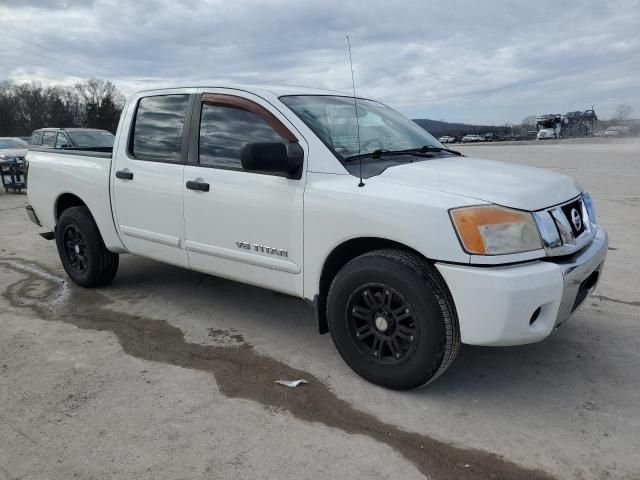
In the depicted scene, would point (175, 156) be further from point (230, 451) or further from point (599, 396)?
point (599, 396)

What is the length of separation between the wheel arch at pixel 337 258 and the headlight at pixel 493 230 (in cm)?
48

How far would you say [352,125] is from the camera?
12.1 feet

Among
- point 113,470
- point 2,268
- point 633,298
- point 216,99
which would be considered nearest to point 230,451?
point 113,470

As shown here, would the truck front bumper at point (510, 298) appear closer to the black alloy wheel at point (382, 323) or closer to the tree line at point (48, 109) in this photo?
the black alloy wheel at point (382, 323)

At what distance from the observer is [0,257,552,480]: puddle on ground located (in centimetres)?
245

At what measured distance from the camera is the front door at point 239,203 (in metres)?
3.34

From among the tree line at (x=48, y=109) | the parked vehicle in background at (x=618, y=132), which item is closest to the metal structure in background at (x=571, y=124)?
the parked vehicle in background at (x=618, y=132)

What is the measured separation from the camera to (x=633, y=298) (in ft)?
14.9

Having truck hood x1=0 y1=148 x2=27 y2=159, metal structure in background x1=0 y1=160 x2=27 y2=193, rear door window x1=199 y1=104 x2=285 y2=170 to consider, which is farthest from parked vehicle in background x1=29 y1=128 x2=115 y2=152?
rear door window x1=199 y1=104 x2=285 y2=170

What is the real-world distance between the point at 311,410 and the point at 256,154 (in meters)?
1.45

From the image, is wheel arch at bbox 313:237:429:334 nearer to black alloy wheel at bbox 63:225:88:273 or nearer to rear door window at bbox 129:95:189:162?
rear door window at bbox 129:95:189:162

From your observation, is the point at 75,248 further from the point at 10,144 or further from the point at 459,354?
the point at 10,144

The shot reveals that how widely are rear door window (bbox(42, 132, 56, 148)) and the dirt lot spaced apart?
10.4 metres

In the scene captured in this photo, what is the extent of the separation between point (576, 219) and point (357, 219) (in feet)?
4.28
